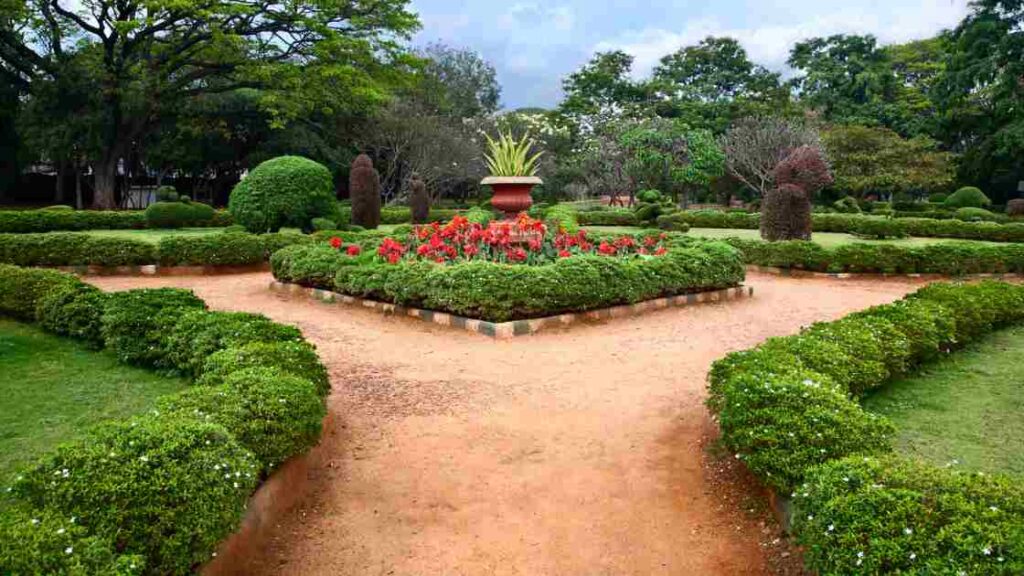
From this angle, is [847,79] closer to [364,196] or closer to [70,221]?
[364,196]

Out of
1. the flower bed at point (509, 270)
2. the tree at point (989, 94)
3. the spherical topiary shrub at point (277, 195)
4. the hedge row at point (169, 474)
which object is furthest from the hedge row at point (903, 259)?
the tree at point (989, 94)

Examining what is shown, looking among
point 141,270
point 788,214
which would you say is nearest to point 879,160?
point 788,214

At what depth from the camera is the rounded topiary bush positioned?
7.59ft

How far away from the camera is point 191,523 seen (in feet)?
7.88

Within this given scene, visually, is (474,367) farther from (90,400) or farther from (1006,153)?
(1006,153)

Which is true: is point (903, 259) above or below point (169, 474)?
above

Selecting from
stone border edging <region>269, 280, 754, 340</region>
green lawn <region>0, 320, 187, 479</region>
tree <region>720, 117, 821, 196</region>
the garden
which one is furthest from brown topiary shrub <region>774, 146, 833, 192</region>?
green lawn <region>0, 320, 187, 479</region>

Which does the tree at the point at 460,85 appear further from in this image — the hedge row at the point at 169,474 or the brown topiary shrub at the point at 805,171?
the hedge row at the point at 169,474

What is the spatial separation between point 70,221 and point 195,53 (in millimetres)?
8207

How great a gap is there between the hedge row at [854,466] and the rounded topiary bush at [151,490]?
2.15 meters

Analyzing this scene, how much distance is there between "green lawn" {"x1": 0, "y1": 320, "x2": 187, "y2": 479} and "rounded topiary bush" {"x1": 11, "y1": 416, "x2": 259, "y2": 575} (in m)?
1.11

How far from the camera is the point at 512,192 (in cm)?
1218

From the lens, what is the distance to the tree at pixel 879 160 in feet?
86.1

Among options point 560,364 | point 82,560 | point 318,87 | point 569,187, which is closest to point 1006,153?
point 569,187
